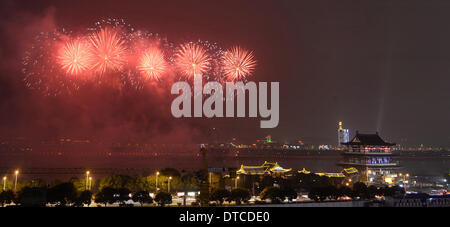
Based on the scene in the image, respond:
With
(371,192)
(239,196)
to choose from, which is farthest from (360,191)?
(239,196)

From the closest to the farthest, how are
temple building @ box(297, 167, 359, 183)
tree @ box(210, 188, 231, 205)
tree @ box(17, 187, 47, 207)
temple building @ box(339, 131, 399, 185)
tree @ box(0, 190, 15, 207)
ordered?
tree @ box(17, 187, 47, 207) → tree @ box(0, 190, 15, 207) → tree @ box(210, 188, 231, 205) → temple building @ box(297, 167, 359, 183) → temple building @ box(339, 131, 399, 185)

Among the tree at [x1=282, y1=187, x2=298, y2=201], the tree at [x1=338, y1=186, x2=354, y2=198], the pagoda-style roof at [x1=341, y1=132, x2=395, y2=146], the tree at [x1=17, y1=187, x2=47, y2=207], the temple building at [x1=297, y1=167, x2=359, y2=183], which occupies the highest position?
the pagoda-style roof at [x1=341, y1=132, x2=395, y2=146]

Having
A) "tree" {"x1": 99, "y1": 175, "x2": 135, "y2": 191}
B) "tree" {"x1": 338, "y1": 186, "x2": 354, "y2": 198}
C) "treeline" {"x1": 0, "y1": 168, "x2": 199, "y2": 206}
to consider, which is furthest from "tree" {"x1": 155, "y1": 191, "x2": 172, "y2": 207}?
"tree" {"x1": 338, "y1": 186, "x2": 354, "y2": 198}

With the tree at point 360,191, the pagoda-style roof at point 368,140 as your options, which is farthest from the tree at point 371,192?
the pagoda-style roof at point 368,140

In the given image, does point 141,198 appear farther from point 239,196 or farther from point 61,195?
point 239,196

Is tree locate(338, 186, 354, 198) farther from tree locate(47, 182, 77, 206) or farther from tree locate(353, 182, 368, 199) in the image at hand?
tree locate(47, 182, 77, 206)

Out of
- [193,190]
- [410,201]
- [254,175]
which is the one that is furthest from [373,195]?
[193,190]
